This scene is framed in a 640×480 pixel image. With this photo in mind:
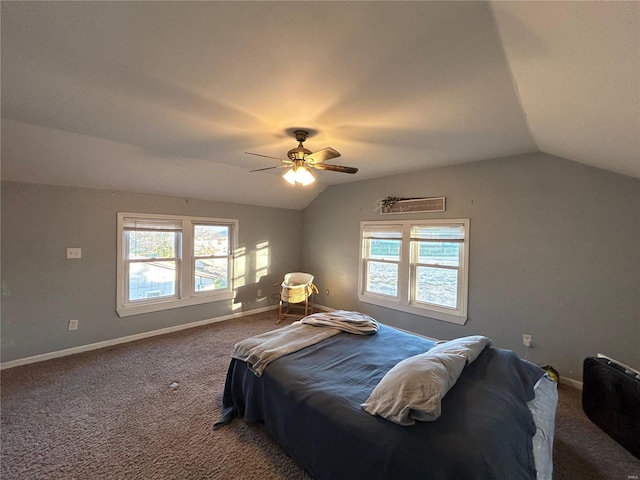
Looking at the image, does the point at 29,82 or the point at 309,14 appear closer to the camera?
the point at 309,14

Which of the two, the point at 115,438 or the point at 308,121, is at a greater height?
the point at 308,121

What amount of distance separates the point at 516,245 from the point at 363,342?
2.24m

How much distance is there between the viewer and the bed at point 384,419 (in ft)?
4.10

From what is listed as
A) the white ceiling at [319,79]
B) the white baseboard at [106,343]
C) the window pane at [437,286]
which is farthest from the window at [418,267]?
the white baseboard at [106,343]

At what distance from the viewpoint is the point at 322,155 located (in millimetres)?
2506

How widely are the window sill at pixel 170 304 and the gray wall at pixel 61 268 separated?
80 millimetres

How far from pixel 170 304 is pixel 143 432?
7.78 ft

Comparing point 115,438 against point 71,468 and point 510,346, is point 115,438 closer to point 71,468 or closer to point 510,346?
point 71,468

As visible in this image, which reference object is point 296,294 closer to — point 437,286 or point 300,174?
point 437,286

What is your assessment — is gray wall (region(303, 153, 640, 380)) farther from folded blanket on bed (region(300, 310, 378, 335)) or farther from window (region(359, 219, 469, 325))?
folded blanket on bed (region(300, 310, 378, 335))

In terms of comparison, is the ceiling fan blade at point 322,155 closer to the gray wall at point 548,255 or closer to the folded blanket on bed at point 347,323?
the folded blanket on bed at point 347,323

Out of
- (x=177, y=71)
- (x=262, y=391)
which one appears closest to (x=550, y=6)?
(x=177, y=71)

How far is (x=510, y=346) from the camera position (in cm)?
323

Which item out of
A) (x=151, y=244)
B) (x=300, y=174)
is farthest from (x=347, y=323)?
(x=151, y=244)
